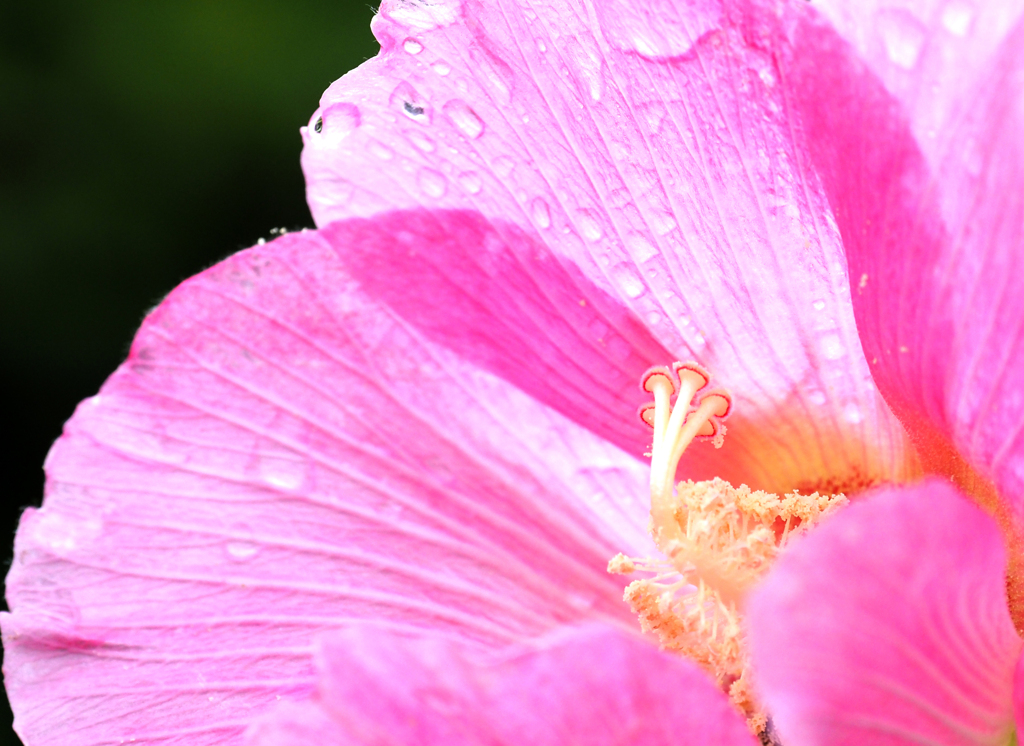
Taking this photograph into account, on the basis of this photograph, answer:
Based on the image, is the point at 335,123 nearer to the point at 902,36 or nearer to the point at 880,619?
the point at 902,36

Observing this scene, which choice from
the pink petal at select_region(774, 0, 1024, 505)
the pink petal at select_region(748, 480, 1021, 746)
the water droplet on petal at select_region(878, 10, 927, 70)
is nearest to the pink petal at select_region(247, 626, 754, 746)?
the pink petal at select_region(748, 480, 1021, 746)

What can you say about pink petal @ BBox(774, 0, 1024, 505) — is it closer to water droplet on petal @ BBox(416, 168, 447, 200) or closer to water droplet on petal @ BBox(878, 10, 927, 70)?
water droplet on petal @ BBox(878, 10, 927, 70)

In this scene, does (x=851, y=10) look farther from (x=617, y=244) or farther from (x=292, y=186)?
(x=292, y=186)

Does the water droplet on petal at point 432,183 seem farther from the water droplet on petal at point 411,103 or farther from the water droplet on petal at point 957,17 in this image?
the water droplet on petal at point 957,17

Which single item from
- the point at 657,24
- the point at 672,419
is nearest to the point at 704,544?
the point at 672,419

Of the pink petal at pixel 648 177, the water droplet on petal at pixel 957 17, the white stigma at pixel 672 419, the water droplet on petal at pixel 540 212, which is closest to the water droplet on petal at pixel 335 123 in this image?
the pink petal at pixel 648 177

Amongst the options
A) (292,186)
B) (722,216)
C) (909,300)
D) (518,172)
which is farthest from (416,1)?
(292,186)
